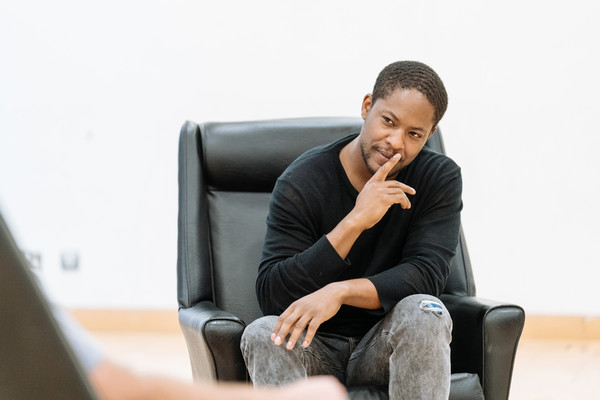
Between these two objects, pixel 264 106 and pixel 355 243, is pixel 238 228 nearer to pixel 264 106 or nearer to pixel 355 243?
pixel 355 243

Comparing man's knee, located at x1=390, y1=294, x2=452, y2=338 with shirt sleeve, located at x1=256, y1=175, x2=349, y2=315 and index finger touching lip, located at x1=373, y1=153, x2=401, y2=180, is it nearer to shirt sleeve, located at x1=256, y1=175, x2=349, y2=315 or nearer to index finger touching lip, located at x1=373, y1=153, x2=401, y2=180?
shirt sleeve, located at x1=256, y1=175, x2=349, y2=315

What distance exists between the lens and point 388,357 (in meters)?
1.49

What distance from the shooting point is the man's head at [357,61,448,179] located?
5.42 feet

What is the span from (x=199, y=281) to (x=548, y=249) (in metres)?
2.03

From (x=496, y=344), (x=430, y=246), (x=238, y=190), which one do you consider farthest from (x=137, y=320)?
(x=496, y=344)

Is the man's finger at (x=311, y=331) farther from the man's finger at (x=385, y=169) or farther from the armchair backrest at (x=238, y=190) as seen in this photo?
the armchair backrest at (x=238, y=190)

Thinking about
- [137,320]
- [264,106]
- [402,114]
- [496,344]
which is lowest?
[137,320]

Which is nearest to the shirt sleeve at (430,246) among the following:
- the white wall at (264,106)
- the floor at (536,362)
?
the floor at (536,362)

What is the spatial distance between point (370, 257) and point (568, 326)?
6.61 ft

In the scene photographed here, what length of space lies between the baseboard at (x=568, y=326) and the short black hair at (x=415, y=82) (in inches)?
78.1

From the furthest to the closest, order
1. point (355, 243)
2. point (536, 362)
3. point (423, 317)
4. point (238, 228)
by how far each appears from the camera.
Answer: point (536, 362), point (238, 228), point (355, 243), point (423, 317)

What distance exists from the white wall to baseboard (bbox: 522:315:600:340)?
0.16 ft

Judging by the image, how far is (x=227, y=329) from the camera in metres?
1.53

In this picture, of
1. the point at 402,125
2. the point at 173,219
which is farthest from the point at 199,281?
the point at 173,219
